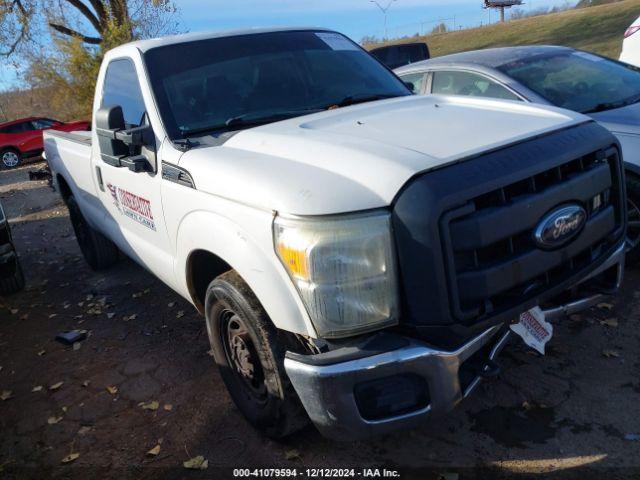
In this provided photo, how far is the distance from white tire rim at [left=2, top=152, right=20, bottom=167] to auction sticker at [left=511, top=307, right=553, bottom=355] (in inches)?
914

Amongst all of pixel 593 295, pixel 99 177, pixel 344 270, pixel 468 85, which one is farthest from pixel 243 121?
pixel 468 85

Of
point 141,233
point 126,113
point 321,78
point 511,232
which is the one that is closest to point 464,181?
point 511,232

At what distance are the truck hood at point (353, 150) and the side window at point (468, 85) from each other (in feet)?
5.93

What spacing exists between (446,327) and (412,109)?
1.41 meters

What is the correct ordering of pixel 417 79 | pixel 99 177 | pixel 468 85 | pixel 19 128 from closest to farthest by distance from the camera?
pixel 99 177, pixel 468 85, pixel 417 79, pixel 19 128

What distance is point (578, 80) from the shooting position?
16.3 feet

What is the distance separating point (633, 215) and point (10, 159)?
74.7 feet

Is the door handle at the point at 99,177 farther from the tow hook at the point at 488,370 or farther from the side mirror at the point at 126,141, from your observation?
the tow hook at the point at 488,370

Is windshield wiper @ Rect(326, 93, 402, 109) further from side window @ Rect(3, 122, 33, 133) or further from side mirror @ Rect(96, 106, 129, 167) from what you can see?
side window @ Rect(3, 122, 33, 133)

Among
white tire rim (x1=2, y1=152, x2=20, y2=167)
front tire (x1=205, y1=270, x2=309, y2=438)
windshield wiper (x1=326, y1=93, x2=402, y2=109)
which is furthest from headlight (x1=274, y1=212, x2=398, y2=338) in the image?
white tire rim (x1=2, y1=152, x2=20, y2=167)

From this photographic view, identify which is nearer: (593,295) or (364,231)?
(364,231)

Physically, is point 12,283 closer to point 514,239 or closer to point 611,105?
point 514,239

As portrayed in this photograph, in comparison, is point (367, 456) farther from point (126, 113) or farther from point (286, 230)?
point (126, 113)

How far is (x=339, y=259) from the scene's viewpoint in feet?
7.17
